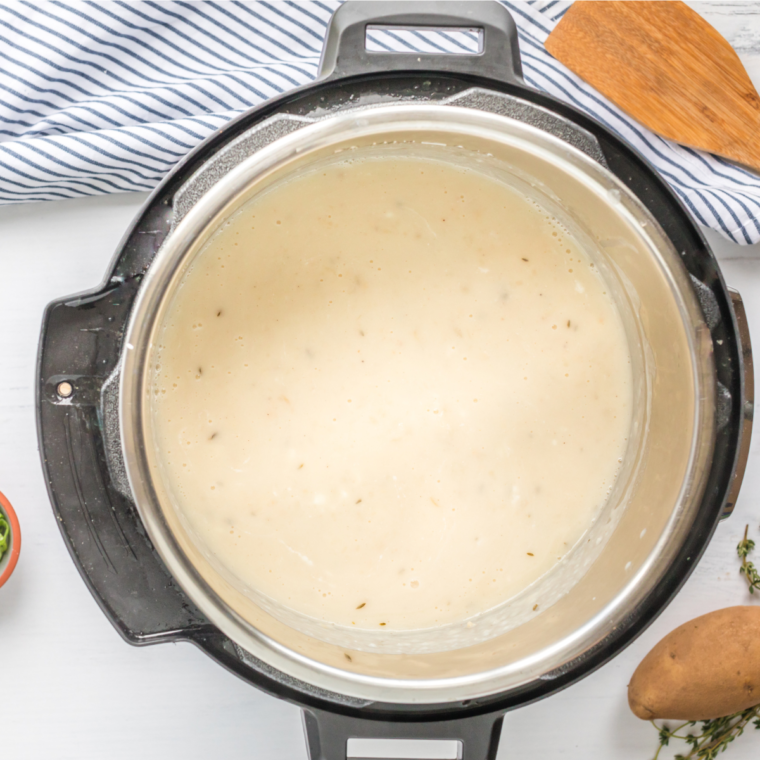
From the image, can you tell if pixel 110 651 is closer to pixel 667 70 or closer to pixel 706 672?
pixel 706 672

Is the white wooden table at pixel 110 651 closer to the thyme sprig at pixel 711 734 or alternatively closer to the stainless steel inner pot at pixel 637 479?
the thyme sprig at pixel 711 734

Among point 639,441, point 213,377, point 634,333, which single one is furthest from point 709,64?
point 213,377

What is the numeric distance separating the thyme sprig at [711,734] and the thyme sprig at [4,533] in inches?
29.2

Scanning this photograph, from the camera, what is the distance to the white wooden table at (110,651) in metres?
0.78

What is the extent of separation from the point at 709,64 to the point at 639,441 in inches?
16.5

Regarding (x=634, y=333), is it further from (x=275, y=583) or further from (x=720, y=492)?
(x=275, y=583)

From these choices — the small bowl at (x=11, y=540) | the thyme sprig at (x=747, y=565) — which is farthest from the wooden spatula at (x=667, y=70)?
the small bowl at (x=11, y=540)

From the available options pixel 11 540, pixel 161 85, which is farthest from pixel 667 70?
pixel 11 540

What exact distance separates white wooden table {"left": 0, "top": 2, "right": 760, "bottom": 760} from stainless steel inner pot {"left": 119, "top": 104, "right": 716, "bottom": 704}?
0.16m

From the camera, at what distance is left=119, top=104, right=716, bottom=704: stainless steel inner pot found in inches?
23.3

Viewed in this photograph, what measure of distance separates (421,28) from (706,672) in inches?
26.8

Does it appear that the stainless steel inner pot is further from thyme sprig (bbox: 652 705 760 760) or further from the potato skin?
thyme sprig (bbox: 652 705 760 760)

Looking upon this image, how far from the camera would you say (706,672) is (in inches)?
28.7

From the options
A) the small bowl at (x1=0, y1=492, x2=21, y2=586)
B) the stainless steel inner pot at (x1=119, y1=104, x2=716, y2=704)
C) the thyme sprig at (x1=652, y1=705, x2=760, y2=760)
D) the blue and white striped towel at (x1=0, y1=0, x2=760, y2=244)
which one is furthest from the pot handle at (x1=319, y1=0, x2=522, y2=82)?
the thyme sprig at (x1=652, y1=705, x2=760, y2=760)
